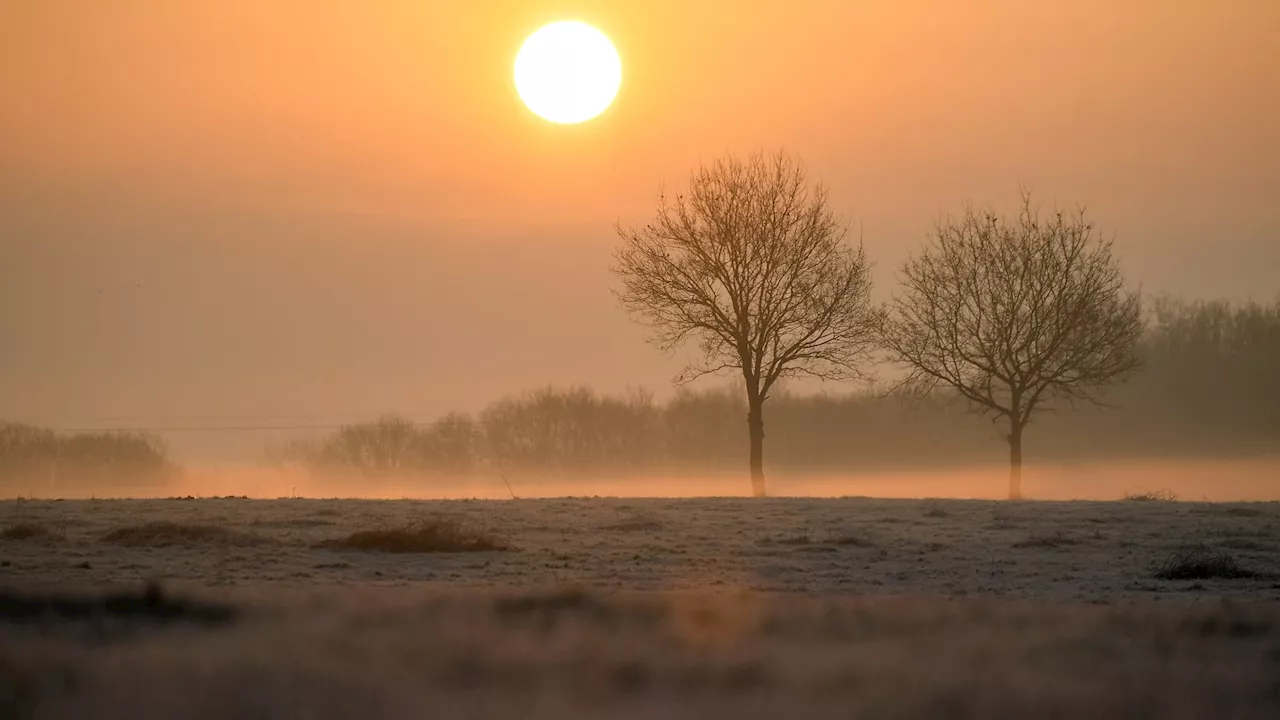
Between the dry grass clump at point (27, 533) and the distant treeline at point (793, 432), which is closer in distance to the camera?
the dry grass clump at point (27, 533)

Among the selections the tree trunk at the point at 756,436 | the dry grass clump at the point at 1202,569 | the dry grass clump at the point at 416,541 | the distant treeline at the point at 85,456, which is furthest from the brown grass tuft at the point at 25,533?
the distant treeline at the point at 85,456

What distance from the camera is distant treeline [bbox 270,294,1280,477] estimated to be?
9231 centimetres

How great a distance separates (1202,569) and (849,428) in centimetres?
8683

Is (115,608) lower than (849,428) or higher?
lower

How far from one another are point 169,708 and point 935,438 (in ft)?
324

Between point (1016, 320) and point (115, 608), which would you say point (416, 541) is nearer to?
point (115, 608)

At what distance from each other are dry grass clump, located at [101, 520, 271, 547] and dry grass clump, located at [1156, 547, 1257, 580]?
12508 millimetres

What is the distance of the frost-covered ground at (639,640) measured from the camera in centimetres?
695

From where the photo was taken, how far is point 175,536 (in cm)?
1841

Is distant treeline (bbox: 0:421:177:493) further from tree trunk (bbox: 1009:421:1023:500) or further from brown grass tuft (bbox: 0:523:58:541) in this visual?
brown grass tuft (bbox: 0:523:58:541)

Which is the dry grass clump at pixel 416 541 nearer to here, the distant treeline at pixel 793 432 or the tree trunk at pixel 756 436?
the tree trunk at pixel 756 436

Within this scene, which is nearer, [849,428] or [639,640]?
[639,640]

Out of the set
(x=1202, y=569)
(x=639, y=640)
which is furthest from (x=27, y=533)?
(x=1202, y=569)

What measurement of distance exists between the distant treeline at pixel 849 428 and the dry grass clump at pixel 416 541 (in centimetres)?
7385
